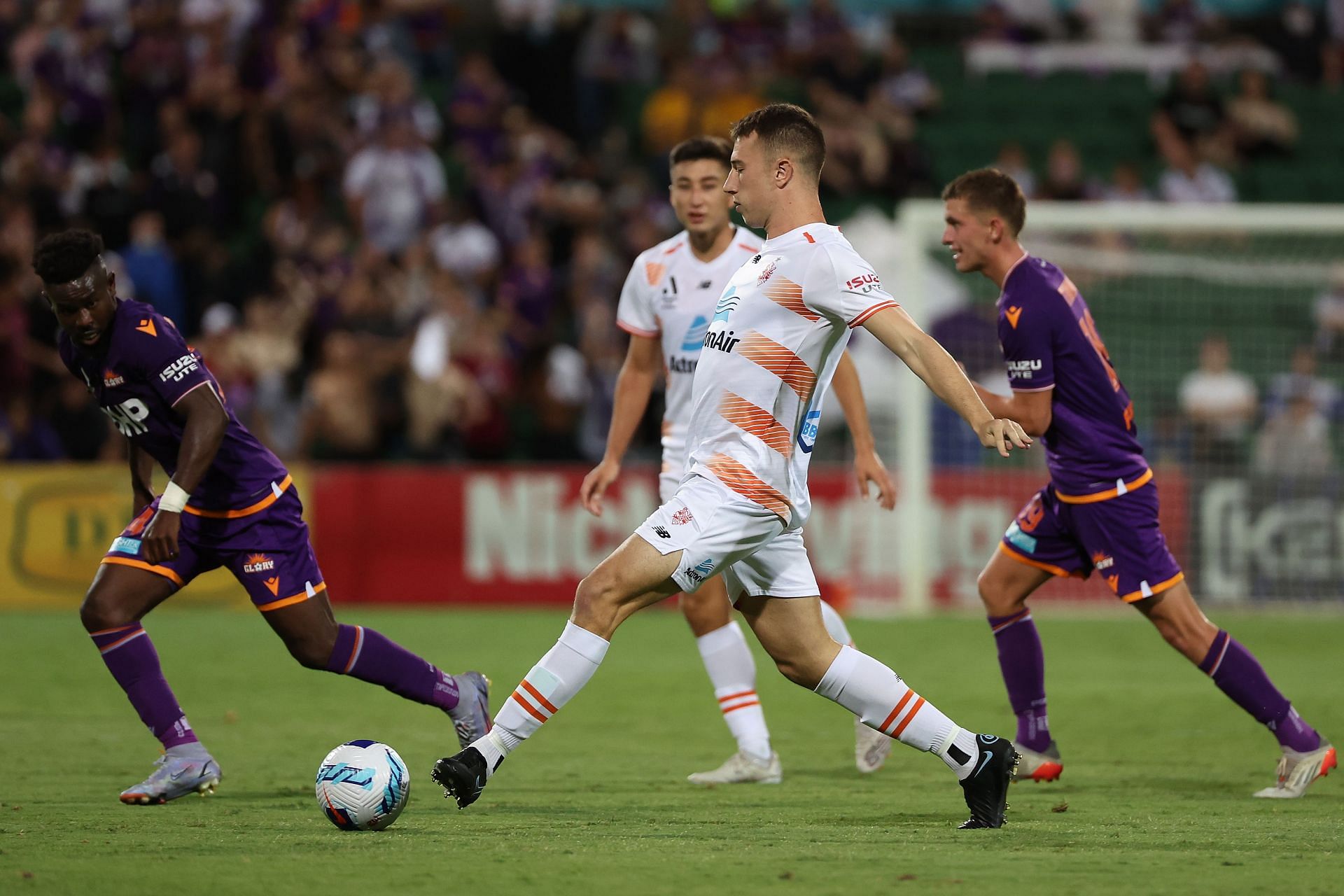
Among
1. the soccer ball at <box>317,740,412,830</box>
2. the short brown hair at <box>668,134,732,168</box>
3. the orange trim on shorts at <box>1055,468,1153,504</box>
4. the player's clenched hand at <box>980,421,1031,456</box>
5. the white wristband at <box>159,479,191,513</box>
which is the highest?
the short brown hair at <box>668,134,732,168</box>

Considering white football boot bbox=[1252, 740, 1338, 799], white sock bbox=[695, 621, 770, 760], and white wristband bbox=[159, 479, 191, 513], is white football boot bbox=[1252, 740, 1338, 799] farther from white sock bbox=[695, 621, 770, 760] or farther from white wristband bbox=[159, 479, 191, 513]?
white wristband bbox=[159, 479, 191, 513]

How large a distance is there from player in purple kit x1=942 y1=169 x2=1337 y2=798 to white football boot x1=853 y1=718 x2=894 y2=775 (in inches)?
23.6

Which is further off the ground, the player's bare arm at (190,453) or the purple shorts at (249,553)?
the player's bare arm at (190,453)

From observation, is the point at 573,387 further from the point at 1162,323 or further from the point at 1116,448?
the point at 1116,448

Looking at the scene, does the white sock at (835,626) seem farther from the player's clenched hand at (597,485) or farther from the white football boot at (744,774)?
the player's clenched hand at (597,485)

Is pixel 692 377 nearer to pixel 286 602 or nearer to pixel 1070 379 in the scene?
pixel 1070 379

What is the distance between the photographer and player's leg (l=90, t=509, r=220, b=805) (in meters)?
6.65

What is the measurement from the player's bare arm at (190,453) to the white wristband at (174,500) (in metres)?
0.01

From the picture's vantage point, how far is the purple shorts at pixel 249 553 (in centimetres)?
675

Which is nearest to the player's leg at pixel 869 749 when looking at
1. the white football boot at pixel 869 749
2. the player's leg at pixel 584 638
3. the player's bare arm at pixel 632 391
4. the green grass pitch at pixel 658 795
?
the white football boot at pixel 869 749

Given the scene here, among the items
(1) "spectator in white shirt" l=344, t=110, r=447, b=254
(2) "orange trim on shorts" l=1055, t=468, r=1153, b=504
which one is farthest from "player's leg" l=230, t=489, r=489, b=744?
(1) "spectator in white shirt" l=344, t=110, r=447, b=254

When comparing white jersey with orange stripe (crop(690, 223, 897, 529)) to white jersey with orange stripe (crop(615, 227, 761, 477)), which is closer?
white jersey with orange stripe (crop(690, 223, 897, 529))

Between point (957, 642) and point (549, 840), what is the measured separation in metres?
7.88

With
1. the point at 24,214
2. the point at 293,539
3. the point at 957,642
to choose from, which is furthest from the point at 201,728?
the point at 24,214
